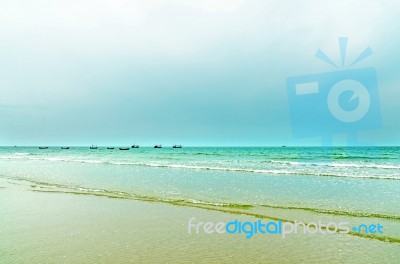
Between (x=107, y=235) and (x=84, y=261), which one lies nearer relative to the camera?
(x=84, y=261)

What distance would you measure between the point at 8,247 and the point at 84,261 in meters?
2.19

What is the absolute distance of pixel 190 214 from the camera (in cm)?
1050

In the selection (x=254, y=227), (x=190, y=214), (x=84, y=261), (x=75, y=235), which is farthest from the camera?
(x=190, y=214)

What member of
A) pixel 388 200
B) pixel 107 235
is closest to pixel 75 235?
pixel 107 235

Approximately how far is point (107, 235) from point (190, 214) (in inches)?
127

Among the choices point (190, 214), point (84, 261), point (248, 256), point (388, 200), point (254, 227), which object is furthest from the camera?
point (388, 200)

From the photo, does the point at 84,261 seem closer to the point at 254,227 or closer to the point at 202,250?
the point at 202,250

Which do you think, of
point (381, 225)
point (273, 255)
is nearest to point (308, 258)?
point (273, 255)

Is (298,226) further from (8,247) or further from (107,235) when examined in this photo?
(8,247)

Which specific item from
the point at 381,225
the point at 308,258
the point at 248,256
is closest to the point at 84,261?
the point at 248,256

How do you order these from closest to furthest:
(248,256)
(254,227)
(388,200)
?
(248,256)
(254,227)
(388,200)

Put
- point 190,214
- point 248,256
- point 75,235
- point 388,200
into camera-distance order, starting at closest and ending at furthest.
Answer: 1. point 248,256
2. point 75,235
3. point 190,214
4. point 388,200

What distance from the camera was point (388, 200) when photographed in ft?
44.7

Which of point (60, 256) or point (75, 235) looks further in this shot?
point (75, 235)
